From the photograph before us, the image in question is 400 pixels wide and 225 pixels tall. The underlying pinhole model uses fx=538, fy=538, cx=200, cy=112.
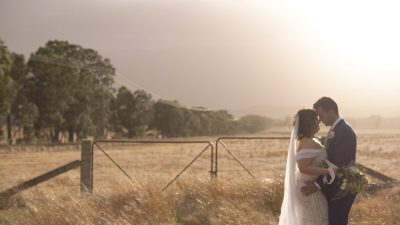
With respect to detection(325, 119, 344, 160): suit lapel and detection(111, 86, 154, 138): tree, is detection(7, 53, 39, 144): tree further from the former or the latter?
detection(325, 119, 344, 160): suit lapel

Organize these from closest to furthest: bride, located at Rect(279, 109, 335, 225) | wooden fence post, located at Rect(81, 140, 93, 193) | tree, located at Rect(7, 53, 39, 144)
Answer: bride, located at Rect(279, 109, 335, 225)
wooden fence post, located at Rect(81, 140, 93, 193)
tree, located at Rect(7, 53, 39, 144)

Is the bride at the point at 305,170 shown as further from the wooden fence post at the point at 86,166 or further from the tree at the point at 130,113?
the tree at the point at 130,113

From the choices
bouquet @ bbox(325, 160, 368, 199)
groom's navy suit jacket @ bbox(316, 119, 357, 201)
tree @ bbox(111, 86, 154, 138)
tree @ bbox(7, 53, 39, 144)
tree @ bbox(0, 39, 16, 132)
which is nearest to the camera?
bouquet @ bbox(325, 160, 368, 199)

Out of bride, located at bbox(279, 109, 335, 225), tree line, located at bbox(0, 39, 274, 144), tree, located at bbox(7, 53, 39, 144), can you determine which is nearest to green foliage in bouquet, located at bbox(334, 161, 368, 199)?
bride, located at bbox(279, 109, 335, 225)

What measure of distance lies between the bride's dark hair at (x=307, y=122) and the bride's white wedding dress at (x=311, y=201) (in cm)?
18

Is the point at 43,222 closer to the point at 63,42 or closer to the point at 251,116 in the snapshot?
the point at 63,42

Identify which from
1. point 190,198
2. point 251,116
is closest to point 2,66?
point 190,198

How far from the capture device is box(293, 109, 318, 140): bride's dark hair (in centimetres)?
582

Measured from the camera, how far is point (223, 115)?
75000 millimetres

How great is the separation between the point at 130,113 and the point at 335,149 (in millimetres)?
60672

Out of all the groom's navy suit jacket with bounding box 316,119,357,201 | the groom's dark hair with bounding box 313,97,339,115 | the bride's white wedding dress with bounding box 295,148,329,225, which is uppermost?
the groom's dark hair with bounding box 313,97,339,115

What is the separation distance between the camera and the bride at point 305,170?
19.0ft

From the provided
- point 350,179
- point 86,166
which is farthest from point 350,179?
point 86,166

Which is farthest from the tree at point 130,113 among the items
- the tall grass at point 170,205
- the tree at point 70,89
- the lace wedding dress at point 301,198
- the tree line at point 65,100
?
the lace wedding dress at point 301,198
